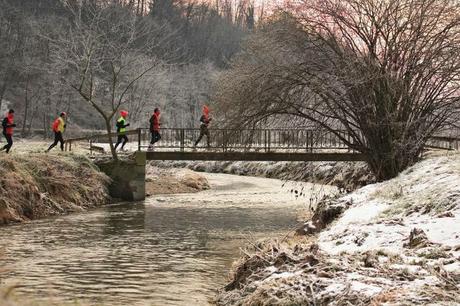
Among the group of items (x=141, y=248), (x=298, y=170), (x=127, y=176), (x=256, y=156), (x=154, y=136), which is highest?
(x=154, y=136)

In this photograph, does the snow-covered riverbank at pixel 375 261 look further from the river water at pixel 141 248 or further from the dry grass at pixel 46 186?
the dry grass at pixel 46 186

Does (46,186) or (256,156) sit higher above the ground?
(256,156)

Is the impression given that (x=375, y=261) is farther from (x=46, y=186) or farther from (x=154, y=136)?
(x=154, y=136)

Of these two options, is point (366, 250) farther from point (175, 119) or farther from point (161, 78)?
point (175, 119)

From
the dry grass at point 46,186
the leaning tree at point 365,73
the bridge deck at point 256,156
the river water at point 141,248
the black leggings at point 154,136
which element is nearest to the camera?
the river water at point 141,248

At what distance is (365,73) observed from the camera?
1689 cm

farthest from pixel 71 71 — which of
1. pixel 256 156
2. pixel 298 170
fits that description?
pixel 256 156

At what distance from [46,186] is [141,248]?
26.6ft

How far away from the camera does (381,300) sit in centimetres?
654

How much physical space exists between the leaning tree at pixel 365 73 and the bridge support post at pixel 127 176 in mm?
8395

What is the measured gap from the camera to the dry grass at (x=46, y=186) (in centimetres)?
1930

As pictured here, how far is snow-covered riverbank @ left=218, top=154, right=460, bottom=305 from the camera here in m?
6.87

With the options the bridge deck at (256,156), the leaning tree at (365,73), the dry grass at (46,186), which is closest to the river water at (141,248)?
the dry grass at (46,186)

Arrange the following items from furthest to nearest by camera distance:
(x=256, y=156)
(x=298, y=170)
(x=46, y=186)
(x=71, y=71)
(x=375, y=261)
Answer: (x=71, y=71) < (x=298, y=170) < (x=256, y=156) < (x=46, y=186) < (x=375, y=261)
